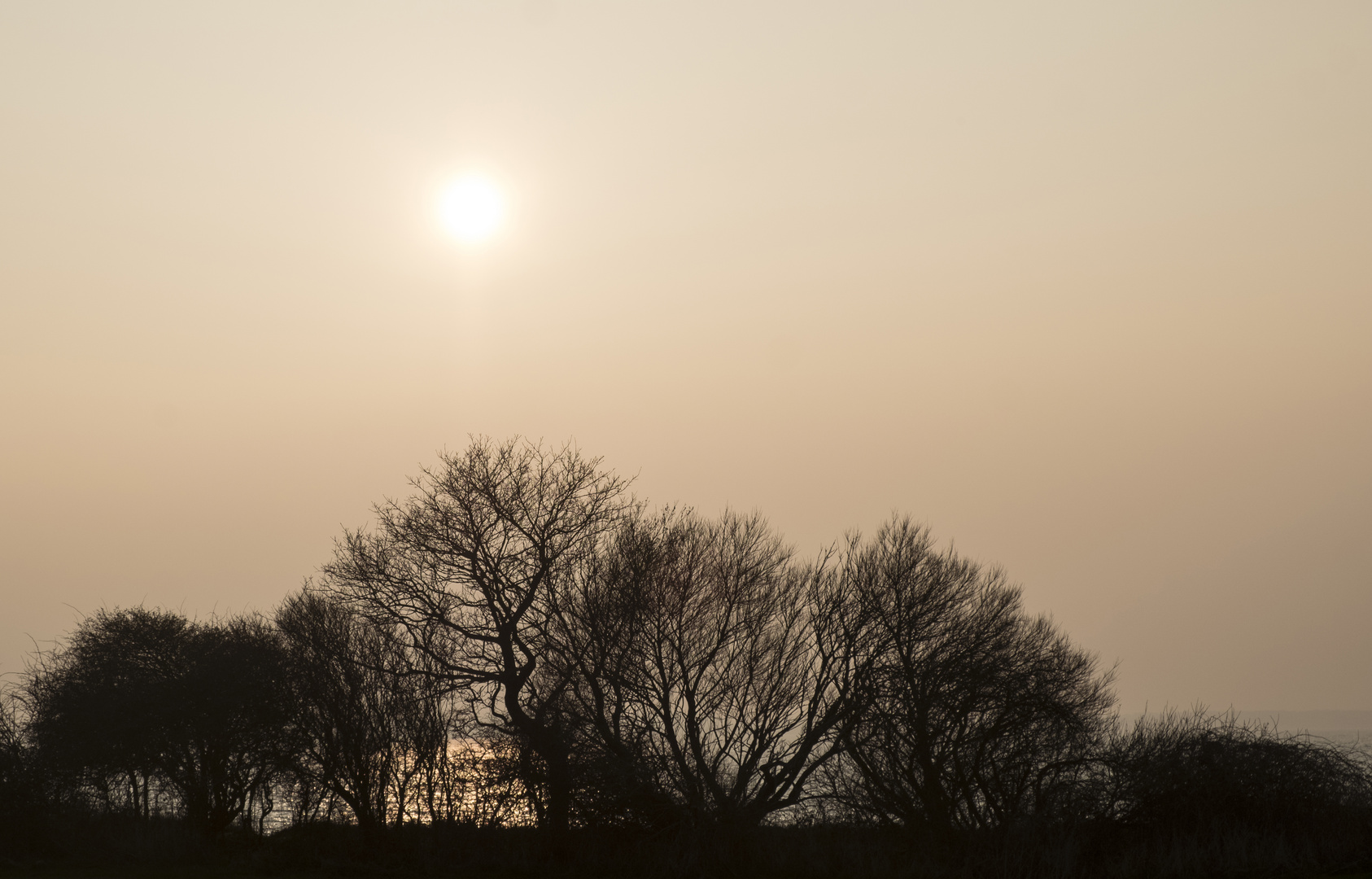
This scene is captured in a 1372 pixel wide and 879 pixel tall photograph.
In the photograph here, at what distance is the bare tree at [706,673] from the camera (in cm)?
3073

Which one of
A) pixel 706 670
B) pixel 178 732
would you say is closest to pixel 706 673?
pixel 706 670

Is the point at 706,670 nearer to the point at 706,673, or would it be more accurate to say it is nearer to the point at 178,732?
the point at 706,673

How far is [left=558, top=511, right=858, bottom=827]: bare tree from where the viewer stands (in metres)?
30.7

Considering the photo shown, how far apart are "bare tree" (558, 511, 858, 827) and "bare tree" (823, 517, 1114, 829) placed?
1003 mm

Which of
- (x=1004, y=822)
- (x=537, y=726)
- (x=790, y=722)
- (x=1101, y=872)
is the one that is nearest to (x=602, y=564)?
(x=537, y=726)

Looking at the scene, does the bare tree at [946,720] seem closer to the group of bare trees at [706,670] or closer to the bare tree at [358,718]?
the group of bare trees at [706,670]

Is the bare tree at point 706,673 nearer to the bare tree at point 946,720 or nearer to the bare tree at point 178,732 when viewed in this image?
the bare tree at point 946,720

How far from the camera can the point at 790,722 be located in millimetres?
31859

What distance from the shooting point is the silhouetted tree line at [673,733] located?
30.1 metres

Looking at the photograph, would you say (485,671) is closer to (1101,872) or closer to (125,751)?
(125,751)

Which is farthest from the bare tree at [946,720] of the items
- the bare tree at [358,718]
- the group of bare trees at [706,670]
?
the bare tree at [358,718]

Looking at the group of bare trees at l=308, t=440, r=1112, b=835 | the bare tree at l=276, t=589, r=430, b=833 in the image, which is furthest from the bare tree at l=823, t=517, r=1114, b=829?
the bare tree at l=276, t=589, r=430, b=833

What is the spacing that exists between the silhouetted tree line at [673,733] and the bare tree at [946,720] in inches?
3.0

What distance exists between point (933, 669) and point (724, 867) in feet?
26.3
